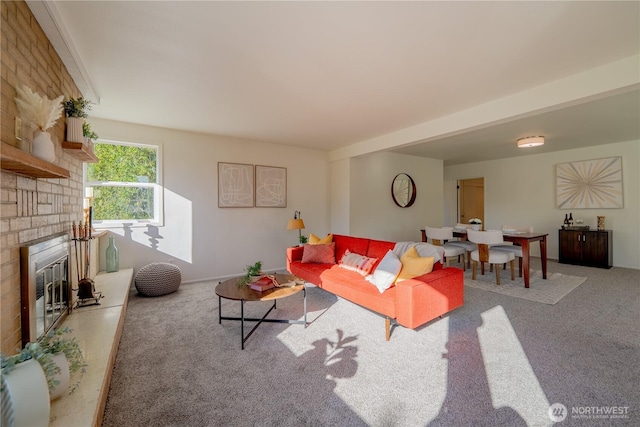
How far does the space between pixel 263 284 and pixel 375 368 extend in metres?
1.25

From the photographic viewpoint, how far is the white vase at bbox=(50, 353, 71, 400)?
1347 mm

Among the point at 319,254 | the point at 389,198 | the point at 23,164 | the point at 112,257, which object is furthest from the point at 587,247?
the point at 112,257

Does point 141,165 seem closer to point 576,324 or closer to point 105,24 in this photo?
point 105,24

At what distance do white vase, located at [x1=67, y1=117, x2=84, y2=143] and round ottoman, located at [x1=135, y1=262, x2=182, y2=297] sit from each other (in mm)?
1954

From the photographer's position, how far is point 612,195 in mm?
5430

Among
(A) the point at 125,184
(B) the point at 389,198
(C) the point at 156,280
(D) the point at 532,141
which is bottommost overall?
(C) the point at 156,280

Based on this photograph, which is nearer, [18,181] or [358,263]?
[18,181]

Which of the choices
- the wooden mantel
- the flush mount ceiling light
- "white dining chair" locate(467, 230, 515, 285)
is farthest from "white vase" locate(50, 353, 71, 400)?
the flush mount ceiling light

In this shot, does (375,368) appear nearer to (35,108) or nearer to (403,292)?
(403,292)

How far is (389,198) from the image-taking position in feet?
19.8

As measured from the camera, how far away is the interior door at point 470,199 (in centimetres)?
812

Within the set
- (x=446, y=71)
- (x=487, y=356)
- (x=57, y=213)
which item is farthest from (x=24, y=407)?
(x=446, y=71)

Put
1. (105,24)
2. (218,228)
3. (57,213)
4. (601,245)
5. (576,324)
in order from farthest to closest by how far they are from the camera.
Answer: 1. (601,245)
2. (218,228)
3. (576,324)
4. (57,213)
5. (105,24)

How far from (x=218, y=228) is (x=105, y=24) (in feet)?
10.4
